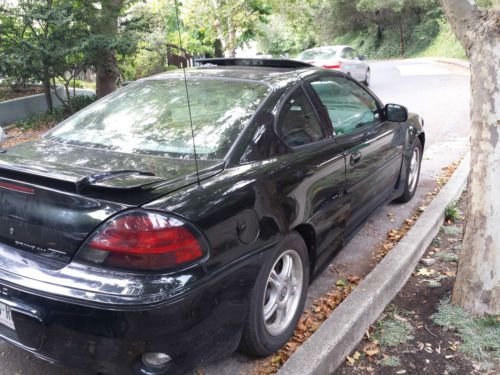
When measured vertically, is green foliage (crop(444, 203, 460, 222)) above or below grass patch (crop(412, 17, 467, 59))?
below

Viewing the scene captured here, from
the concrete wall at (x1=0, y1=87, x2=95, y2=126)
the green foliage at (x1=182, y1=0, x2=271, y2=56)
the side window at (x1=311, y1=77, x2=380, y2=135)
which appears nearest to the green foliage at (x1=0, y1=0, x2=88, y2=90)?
the concrete wall at (x1=0, y1=87, x2=95, y2=126)

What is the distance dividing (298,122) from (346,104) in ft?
3.31

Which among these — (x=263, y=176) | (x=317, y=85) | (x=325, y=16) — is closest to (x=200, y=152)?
(x=263, y=176)

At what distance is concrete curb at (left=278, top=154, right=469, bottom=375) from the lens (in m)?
2.56

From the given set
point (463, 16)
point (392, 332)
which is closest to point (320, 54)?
point (463, 16)

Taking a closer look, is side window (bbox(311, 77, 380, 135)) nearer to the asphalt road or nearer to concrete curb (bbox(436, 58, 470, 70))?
the asphalt road

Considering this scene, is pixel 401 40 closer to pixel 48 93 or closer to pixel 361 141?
pixel 48 93

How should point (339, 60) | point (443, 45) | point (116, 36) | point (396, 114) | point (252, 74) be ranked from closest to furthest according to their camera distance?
point (252, 74)
point (396, 114)
point (116, 36)
point (339, 60)
point (443, 45)

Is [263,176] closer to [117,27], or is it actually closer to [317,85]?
[317,85]

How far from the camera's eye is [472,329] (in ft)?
9.68

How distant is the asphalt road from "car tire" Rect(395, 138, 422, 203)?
9 cm

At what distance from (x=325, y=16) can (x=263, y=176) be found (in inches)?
1630

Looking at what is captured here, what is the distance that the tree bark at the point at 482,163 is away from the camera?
9.17ft

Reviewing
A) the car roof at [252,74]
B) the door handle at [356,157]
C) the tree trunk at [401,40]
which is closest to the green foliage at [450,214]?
the door handle at [356,157]
